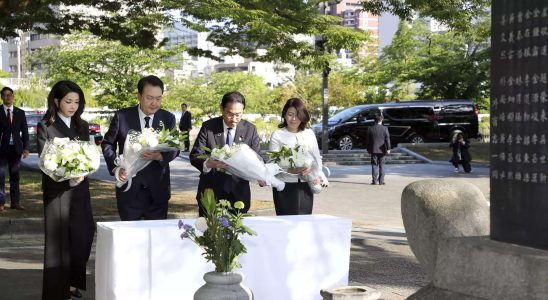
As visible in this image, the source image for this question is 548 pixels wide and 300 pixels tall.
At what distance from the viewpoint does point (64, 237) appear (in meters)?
7.98

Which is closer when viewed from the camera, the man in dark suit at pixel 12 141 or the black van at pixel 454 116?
the man in dark suit at pixel 12 141

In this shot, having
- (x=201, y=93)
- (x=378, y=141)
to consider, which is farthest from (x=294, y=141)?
(x=201, y=93)

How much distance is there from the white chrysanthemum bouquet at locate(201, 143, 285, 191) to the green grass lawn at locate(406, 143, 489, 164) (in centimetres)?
2488

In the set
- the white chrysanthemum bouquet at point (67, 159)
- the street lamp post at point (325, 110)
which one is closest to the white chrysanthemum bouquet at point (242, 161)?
the white chrysanthemum bouquet at point (67, 159)

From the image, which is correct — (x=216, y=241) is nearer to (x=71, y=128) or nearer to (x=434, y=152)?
(x=71, y=128)

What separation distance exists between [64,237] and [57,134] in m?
0.92

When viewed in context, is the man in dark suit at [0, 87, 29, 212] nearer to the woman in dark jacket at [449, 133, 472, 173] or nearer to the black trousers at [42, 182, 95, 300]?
the black trousers at [42, 182, 95, 300]

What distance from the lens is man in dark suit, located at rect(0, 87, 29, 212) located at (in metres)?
14.4

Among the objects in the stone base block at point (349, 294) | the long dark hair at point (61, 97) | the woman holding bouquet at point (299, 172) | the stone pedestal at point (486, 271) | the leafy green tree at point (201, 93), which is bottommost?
the stone base block at point (349, 294)

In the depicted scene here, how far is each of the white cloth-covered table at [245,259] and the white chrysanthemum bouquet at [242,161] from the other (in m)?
0.64

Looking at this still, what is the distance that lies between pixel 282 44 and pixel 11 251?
7.00 metres

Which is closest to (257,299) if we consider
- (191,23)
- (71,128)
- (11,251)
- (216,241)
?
(216,241)

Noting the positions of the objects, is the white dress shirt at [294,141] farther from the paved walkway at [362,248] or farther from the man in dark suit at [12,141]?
the man in dark suit at [12,141]

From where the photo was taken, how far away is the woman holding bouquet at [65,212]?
25.9ft
